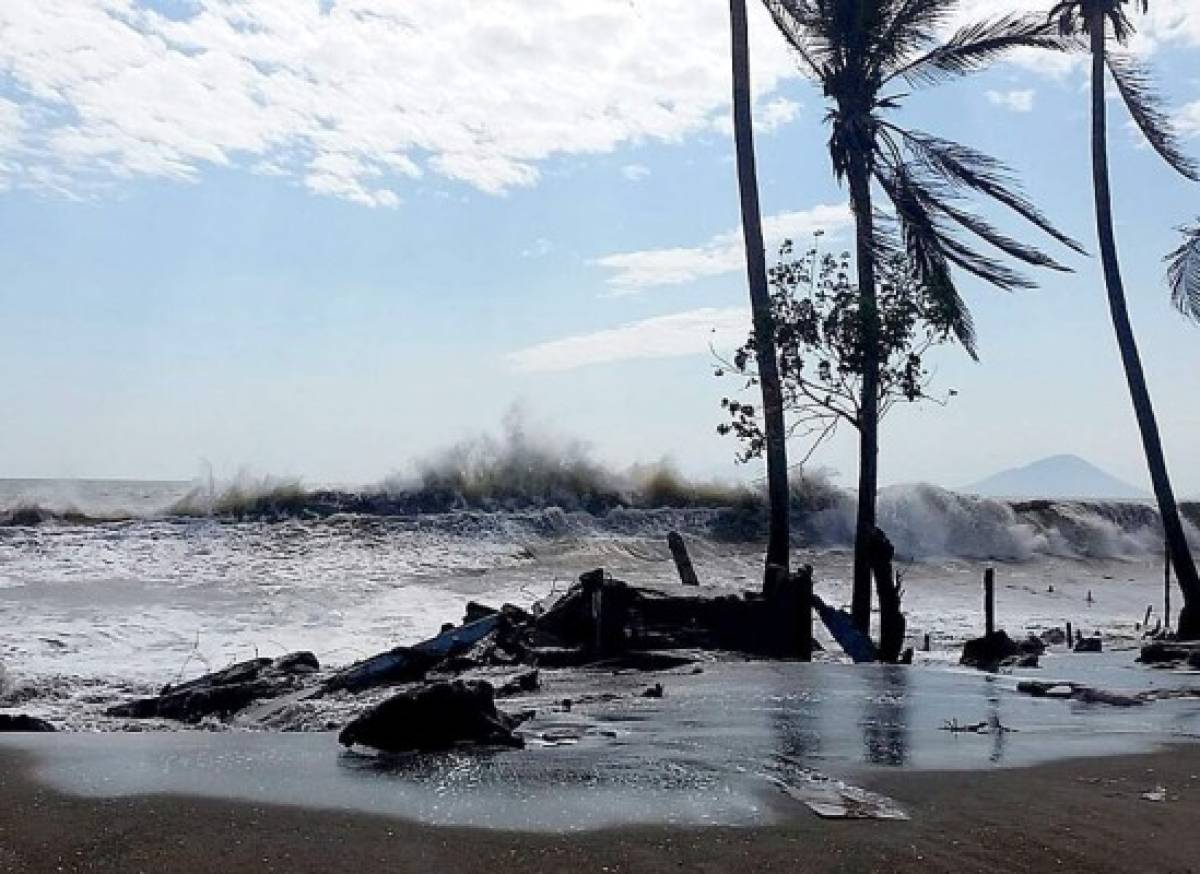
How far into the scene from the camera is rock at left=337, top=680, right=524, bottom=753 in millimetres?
7203

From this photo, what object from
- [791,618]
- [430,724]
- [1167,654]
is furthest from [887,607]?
[430,724]

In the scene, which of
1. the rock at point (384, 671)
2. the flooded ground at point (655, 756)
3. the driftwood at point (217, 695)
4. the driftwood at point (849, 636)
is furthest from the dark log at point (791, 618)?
the driftwood at point (217, 695)

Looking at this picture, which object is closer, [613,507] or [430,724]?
[430,724]

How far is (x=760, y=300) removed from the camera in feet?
58.1

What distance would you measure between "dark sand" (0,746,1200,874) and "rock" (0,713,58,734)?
3.40m

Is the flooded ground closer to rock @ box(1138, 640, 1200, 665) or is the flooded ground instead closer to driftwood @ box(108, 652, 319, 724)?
driftwood @ box(108, 652, 319, 724)

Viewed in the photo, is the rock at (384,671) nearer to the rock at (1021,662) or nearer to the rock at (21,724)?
the rock at (21,724)

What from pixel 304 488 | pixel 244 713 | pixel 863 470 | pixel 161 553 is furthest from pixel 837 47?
pixel 304 488

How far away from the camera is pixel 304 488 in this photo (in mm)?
40688

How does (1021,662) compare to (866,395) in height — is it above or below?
below

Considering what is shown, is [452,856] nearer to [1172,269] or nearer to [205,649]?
[205,649]

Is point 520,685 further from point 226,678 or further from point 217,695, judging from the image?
point 226,678

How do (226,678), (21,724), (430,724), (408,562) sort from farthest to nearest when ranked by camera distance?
(408,562), (226,678), (21,724), (430,724)

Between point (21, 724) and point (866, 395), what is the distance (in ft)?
38.4
